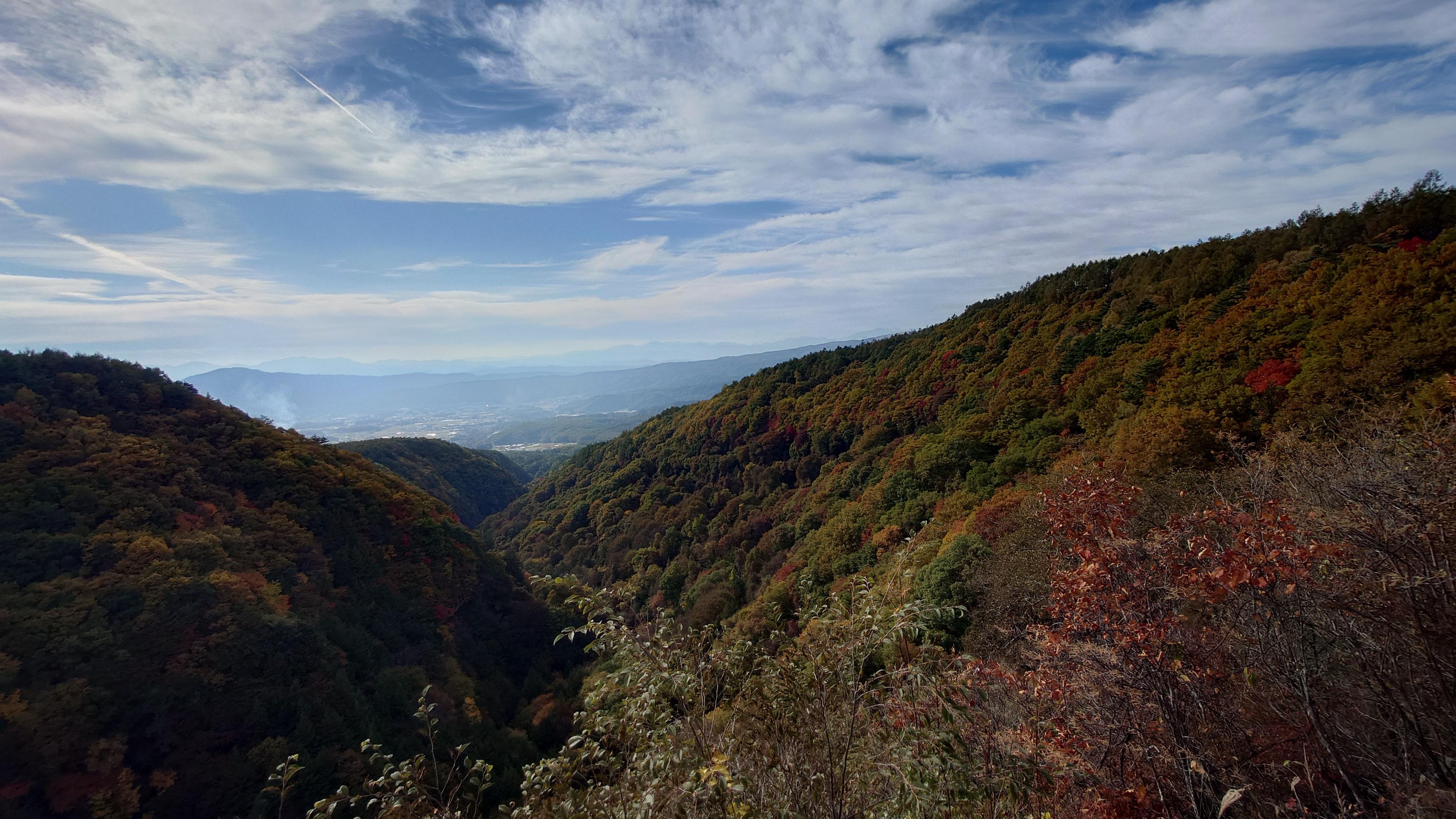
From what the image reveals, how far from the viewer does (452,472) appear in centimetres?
8088

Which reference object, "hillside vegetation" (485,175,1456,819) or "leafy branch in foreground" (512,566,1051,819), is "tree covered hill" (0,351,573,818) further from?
"hillside vegetation" (485,175,1456,819)

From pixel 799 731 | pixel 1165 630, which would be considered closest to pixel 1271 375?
pixel 1165 630

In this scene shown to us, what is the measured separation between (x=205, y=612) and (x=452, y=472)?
68.9m

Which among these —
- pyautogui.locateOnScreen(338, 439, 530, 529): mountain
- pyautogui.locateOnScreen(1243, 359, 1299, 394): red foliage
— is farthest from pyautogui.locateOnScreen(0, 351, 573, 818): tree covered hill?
pyautogui.locateOnScreen(338, 439, 530, 529): mountain

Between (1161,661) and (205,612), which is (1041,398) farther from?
(205,612)

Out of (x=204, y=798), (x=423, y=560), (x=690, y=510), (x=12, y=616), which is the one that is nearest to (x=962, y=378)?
(x=690, y=510)

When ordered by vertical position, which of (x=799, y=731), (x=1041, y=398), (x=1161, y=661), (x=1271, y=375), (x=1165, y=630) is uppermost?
(x=1271, y=375)

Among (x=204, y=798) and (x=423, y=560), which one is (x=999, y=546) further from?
(x=423, y=560)

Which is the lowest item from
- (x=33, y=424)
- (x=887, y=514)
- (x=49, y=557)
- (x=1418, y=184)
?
(x=887, y=514)

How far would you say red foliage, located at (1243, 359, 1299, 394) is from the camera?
12695mm

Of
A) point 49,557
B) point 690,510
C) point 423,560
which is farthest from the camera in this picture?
point 690,510

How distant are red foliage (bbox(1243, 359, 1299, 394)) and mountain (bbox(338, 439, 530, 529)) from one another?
226ft

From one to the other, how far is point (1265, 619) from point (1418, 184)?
19.5 meters

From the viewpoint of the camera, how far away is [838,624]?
4.14 meters
